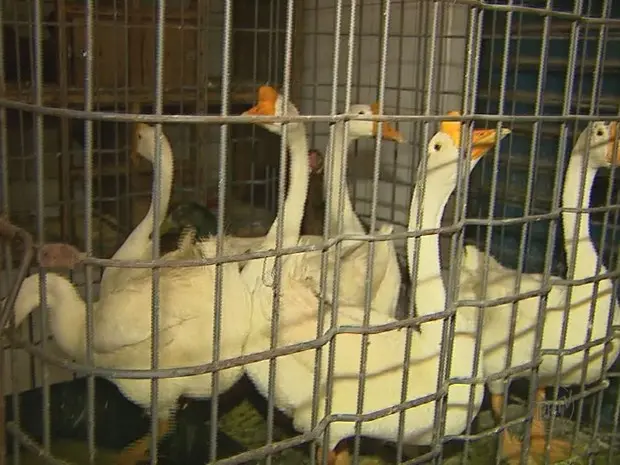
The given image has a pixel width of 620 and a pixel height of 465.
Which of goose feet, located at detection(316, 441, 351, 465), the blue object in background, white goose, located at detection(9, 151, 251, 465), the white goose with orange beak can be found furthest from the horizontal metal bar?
the blue object in background

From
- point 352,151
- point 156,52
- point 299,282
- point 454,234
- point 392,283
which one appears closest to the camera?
point 156,52

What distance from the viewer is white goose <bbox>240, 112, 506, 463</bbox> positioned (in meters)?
1.36

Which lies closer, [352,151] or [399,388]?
[399,388]

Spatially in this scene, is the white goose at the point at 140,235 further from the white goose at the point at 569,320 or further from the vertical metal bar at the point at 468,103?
the white goose at the point at 569,320

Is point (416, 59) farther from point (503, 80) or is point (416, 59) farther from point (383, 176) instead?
point (503, 80)

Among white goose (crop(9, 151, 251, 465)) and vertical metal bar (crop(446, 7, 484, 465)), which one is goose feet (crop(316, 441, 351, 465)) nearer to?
white goose (crop(9, 151, 251, 465))

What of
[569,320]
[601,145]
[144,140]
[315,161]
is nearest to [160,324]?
[144,140]

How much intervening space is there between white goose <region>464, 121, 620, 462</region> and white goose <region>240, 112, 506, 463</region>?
189 mm

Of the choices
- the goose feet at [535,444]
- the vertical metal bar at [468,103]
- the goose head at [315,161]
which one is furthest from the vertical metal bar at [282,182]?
the goose head at [315,161]

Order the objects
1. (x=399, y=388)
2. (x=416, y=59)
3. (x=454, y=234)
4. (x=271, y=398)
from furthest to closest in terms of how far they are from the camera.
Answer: (x=416, y=59), (x=399, y=388), (x=454, y=234), (x=271, y=398)

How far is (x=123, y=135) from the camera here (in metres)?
2.87

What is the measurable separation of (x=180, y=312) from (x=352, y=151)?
1208 mm

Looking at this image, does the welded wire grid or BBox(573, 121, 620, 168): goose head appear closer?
the welded wire grid

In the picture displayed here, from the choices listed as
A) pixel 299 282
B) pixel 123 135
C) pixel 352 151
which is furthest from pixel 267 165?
pixel 299 282
